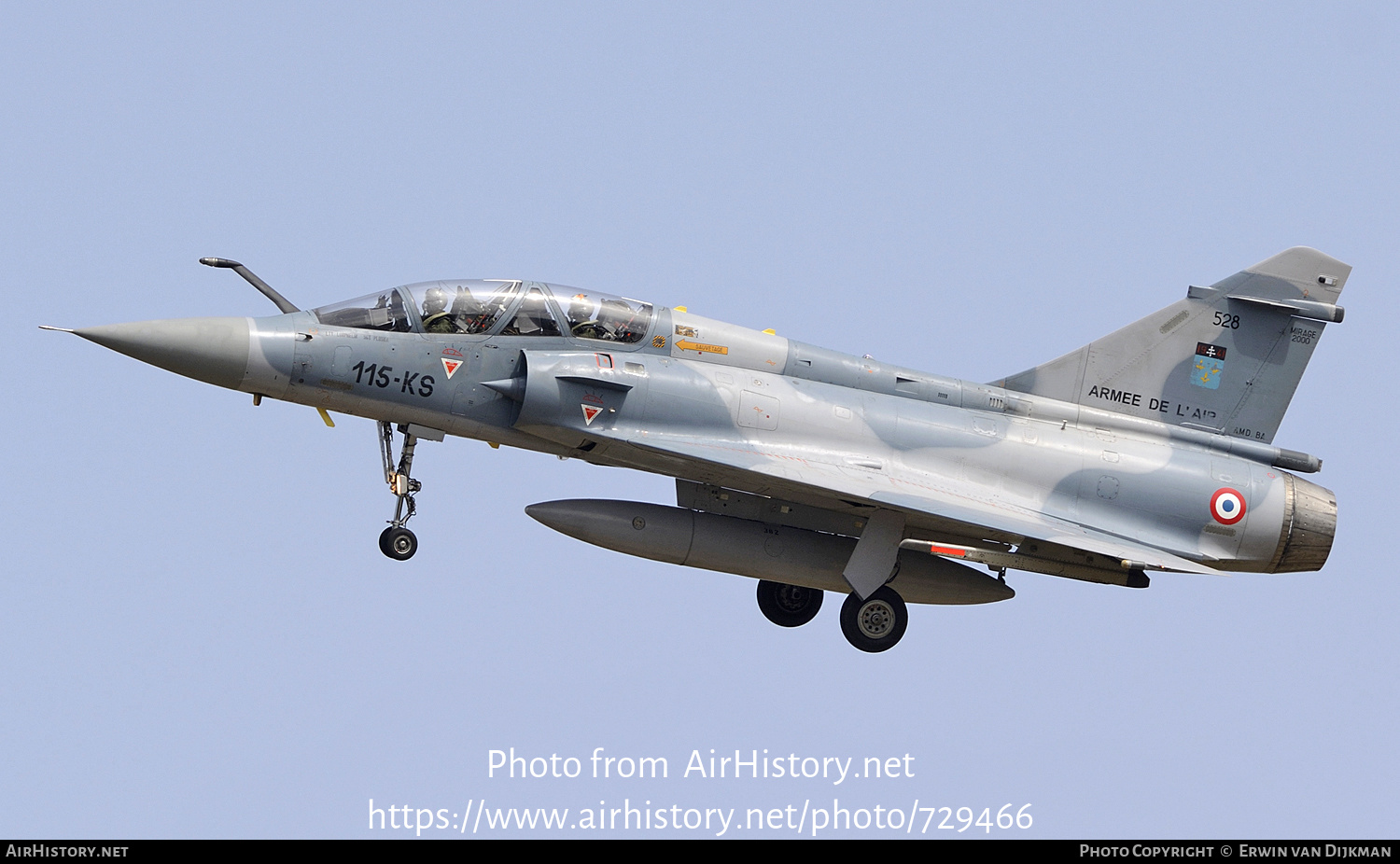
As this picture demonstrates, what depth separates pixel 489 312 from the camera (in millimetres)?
15688

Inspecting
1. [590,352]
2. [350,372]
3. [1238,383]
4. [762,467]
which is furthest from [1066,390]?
[350,372]

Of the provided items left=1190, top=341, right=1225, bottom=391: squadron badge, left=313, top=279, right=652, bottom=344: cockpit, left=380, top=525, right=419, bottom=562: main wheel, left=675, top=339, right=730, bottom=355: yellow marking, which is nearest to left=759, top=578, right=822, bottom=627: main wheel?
left=675, top=339, right=730, bottom=355: yellow marking

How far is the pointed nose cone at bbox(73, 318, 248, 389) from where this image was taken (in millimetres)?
14656

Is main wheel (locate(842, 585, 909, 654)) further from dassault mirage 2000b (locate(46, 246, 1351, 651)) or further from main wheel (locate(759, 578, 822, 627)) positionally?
main wheel (locate(759, 578, 822, 627))

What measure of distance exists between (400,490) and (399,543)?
490 mm

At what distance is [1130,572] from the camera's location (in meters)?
17.0

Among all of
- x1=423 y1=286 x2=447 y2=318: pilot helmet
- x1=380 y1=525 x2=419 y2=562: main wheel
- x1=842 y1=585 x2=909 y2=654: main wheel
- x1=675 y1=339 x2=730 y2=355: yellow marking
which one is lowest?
x1=380 y1=525 x2=419 y2=562: main wheel

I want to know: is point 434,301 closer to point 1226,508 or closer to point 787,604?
point 787,604

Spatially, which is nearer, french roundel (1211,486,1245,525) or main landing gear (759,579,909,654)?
main landing gear (759,579,909,654)

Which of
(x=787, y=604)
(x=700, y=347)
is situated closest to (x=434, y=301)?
(x=700, y=347)

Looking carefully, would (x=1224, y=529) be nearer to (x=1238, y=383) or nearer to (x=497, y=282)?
(x=1238, y=383)

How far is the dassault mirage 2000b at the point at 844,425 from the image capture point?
1541 centimetres

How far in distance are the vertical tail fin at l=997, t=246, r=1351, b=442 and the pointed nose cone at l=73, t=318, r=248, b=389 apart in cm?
745

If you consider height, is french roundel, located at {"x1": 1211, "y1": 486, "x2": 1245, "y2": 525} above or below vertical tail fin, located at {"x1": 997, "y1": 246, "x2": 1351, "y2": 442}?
below
